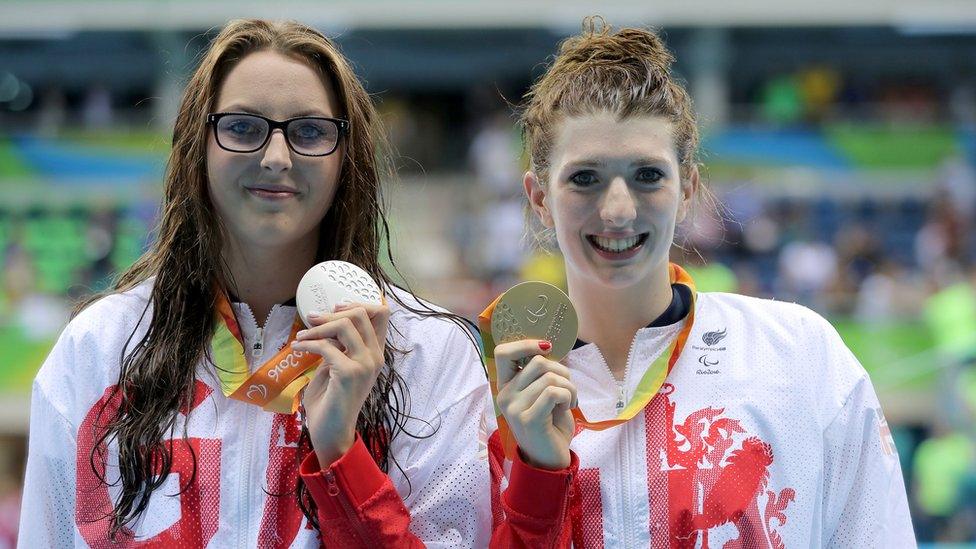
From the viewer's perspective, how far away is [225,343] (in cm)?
238

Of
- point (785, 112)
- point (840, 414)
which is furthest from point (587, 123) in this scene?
point (785, 112)

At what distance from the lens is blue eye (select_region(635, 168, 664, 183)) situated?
2338 mm

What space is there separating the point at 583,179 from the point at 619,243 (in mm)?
148

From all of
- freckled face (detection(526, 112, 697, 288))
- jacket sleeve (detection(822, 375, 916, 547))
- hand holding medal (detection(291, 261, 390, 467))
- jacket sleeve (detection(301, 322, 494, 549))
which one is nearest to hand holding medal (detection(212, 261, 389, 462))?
hand holding medal (detection(291, 261, 390, 467))

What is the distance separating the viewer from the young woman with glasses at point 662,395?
2.29m

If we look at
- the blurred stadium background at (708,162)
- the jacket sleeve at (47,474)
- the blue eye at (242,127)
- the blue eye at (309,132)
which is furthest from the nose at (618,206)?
the blurred stadium background at (708,162)

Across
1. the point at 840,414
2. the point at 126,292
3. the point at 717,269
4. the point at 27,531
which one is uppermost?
the point at 126,292

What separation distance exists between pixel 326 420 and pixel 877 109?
12355 mm

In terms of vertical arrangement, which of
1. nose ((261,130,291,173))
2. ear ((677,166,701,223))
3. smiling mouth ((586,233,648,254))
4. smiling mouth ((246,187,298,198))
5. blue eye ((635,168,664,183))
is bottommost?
smiling mouth ((586,233,648,254))

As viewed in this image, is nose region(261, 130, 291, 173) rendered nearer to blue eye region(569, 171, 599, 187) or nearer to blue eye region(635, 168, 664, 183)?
blue eye region(569, 171, 599, 187)

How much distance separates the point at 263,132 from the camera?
2275 millimetres

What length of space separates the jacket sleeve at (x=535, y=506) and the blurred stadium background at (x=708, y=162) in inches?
211

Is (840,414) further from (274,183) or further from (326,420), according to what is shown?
(274,183)

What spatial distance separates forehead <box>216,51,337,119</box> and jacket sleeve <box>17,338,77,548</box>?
701mm
